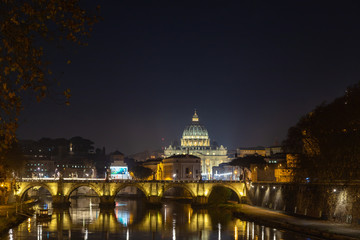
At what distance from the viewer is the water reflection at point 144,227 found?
5078 cm

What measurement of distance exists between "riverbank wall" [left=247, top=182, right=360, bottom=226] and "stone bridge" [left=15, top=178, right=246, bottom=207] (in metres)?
13.6

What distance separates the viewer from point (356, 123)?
1891 inches

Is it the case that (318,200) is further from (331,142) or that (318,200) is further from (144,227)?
(144,227)

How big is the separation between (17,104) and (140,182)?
74594 millimetres

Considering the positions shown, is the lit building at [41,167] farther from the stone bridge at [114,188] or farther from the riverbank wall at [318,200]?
the riverbank wall at [318,200]

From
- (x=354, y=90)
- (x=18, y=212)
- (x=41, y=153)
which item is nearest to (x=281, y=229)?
(x=354, y=90)

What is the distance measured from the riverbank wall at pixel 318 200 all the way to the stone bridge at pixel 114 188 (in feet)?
44.7

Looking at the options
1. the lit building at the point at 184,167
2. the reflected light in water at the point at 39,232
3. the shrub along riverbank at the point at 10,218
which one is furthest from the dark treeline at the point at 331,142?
the lit building at the point at 184,167

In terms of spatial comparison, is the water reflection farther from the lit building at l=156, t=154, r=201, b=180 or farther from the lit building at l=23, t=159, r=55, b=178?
the lit building at l=23, t=159, r=55, b=178

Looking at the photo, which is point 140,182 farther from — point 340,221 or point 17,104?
point 17,104

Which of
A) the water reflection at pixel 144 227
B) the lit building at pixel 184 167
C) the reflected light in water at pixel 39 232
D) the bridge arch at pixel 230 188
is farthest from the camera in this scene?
the lit building at pixel 184 167

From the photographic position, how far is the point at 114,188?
87.1m

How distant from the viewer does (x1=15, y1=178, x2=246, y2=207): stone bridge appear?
280 feet

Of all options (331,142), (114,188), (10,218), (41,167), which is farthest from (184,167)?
(331,142)
